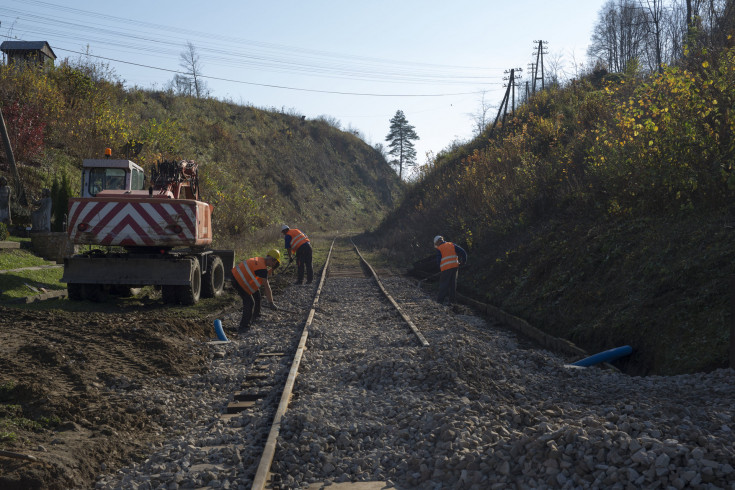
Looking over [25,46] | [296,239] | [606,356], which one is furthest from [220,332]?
[25,46]

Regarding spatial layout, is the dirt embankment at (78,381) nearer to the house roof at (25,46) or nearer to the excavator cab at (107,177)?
the excavator cab at (107,177)

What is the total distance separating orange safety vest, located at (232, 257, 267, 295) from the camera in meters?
10.2

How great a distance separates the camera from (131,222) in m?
11.7

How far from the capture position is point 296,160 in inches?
2511

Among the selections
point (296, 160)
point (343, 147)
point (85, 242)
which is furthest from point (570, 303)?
point (343, 147)

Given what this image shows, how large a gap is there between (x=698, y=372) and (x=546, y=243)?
764 cm

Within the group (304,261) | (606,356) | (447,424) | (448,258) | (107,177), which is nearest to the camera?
(447,424)

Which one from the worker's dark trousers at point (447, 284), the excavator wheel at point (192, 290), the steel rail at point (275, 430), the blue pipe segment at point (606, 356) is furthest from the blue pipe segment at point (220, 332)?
the worker's dark trousers at point (447, 284)

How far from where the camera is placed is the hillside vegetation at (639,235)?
7.93m

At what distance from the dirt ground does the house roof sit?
115 feet

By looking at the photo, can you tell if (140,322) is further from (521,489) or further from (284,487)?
(521,489)

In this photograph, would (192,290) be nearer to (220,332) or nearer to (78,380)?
(220,332)

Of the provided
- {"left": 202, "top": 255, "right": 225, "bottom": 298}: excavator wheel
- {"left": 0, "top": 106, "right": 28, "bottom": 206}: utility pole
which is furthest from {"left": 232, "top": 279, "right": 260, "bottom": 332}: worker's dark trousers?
{"left": 0, "top": 106, "right": 28, "bottom": 206}: utility pole

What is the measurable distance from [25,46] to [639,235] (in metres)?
41.8
